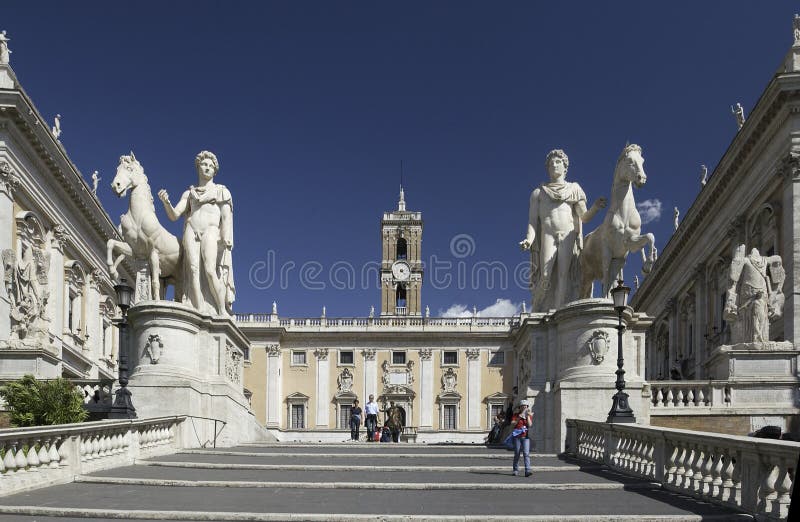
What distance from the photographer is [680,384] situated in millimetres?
16219

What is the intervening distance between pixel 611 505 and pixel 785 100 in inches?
873

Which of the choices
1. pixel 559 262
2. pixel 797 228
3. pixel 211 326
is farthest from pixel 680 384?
pixel 797 228

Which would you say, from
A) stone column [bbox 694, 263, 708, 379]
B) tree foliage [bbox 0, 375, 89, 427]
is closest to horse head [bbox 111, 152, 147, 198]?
tree foliage [bbox 0, 375, 89, 427]

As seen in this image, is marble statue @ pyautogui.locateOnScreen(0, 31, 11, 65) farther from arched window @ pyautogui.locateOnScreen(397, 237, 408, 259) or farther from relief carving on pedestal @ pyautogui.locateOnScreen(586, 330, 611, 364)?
arched window @ pyautogui.locateOnScreen(397, 237, 408, 259)

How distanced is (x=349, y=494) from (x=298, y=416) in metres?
52.9

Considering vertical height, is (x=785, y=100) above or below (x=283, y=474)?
above

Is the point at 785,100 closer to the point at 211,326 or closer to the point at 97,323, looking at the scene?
the point at 211,326

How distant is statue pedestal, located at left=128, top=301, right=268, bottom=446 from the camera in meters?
15.2

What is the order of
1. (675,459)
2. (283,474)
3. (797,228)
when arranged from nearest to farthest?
(675,459) → (283,474) → (797,228)

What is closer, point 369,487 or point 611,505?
point 611,505

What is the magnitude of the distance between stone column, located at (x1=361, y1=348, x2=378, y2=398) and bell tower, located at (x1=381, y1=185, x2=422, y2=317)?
56.3ft

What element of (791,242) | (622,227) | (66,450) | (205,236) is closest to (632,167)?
(622,227)

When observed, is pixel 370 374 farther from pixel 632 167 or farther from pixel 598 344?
pixel 632 167

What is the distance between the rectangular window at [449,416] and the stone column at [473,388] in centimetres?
118
